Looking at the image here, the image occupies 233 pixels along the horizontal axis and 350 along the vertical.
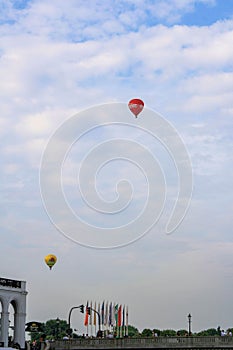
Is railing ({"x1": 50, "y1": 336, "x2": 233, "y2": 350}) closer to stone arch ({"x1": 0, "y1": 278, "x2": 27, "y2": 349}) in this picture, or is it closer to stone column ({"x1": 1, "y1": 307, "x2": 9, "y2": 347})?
stone column ({"x1": 1, "y1": 307, "x2": 9, "y2": 347})

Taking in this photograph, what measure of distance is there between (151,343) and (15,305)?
918 inches

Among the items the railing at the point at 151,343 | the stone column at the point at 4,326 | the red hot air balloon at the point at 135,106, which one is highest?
the red hot air balloon at the point at 135,106

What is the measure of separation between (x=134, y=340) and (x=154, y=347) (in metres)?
2.43

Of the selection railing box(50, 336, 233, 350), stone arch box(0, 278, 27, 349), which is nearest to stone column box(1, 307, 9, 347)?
stone arch box(0, 278, 27, 349)

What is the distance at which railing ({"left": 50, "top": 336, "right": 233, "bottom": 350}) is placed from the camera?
6091 centimetres

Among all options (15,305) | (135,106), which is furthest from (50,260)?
(135,106)

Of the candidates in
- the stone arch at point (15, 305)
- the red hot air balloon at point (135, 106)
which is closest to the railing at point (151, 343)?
the stone arch at point (15, 305)

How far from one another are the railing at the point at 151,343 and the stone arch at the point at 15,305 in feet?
29.0

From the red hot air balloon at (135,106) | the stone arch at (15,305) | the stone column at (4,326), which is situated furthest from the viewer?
the stone arch at (15,305)

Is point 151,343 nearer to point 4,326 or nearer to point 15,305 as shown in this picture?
point 4,326

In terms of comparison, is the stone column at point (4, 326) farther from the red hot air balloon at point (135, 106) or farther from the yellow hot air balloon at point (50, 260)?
the red hot air balloon at point (135, 106)

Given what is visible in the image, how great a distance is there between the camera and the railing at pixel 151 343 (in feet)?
200

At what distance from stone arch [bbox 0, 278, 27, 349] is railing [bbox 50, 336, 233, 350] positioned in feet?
29.0

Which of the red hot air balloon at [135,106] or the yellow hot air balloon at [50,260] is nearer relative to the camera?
the red hot air balloon at [135,106]
